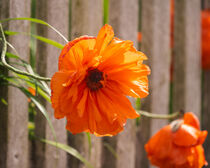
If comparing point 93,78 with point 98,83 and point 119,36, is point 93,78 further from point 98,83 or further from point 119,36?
point 119,36

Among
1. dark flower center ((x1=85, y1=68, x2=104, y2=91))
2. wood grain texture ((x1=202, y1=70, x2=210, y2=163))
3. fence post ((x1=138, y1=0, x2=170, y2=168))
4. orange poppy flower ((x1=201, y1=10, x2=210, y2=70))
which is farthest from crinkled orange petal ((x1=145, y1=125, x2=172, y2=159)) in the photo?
wood grain texture ((x1=202, y1=70, x2=210, y2=163))

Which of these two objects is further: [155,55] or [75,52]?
[155,55]

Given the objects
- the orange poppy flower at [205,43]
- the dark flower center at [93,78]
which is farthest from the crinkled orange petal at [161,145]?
the orange poppy flower at [205,43]

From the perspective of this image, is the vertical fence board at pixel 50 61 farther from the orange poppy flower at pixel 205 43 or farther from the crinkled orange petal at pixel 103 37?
the orange poppy flower at pixel 205 43

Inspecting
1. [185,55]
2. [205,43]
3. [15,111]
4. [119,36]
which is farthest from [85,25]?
[205,43]

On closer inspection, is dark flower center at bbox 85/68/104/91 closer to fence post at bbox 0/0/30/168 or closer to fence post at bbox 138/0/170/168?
fence post at bbox 0/0/30/168
